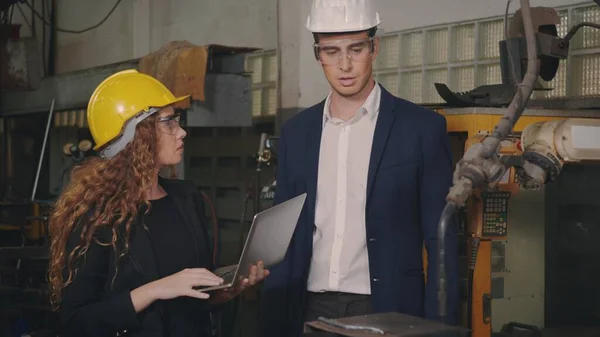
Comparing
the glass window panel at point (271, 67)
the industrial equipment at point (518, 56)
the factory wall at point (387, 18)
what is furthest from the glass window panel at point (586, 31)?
the glass window panel at point (271, 67)

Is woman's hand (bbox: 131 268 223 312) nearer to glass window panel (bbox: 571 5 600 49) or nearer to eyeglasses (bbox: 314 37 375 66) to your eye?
eyeglasses (bbox: 314 37 375 66)

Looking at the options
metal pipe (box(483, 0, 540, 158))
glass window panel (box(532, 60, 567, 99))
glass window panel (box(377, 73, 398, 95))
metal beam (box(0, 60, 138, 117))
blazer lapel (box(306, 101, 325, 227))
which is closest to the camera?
metal pipe (box(483, 0, 540, 158))

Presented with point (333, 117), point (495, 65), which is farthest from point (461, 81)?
point (333, 117)

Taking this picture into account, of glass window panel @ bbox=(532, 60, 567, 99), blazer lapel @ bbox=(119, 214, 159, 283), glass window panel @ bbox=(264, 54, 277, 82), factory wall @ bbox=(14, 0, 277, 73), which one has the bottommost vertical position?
blazer lapel @ bbox=(119, 214, 159, 283)

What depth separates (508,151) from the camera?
244 centimetres

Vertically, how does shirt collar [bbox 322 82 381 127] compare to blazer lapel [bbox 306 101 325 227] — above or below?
above

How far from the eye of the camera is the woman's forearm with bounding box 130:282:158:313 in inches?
82.3

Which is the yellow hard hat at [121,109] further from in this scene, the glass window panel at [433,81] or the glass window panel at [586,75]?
the glass window panel at [433,81]

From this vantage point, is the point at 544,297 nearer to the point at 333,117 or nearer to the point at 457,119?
the point at 457,119

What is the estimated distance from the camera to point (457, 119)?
2908 mm

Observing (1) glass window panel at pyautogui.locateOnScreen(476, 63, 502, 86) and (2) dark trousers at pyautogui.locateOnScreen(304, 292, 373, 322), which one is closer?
(2) dark trousers at pyautogui.locateOnScreen(304, 292, 373, 322)

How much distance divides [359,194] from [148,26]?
15.3 ft

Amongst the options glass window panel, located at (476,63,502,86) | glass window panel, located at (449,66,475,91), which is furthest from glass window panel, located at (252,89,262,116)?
glass window panel, located at (476,63,502,86)

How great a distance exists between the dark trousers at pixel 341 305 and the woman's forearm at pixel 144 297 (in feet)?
1.48
